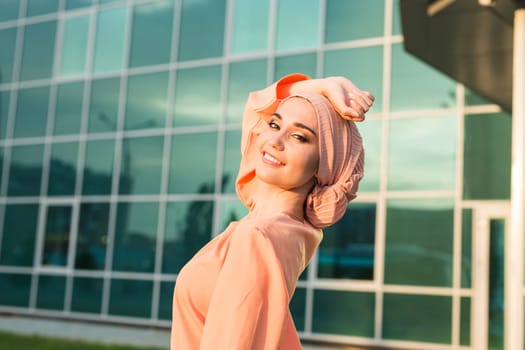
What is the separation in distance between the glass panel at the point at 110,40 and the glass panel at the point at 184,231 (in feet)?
11.8

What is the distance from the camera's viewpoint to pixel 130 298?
1554 cm

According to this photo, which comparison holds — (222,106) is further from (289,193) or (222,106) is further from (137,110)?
(289,193)

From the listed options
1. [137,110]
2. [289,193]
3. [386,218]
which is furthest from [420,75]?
[289,193]

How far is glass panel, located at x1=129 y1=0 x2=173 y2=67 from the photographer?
1599cm

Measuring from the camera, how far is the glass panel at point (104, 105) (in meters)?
16.5

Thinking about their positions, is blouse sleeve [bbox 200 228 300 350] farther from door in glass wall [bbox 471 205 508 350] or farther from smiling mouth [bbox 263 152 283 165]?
door in glass wall [bbox 471 205 508 350]

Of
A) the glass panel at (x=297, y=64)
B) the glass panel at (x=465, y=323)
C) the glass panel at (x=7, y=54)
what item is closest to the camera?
the glass panel at (x=465, y=323)

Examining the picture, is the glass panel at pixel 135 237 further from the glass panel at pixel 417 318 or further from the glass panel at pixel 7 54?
the glass panel at pixel 417 318

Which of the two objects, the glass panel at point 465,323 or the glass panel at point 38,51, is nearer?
the glass panel at point 465,323

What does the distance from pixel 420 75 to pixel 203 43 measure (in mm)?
4734

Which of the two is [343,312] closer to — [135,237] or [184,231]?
[184,231]

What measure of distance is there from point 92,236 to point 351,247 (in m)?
6.18

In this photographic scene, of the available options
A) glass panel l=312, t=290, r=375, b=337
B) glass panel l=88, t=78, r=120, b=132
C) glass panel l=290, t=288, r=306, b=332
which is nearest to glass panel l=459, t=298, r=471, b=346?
glass panel l=312, t=290, r=375, b=337

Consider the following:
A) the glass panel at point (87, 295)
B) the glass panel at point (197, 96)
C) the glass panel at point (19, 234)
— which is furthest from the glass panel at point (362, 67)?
the glass panel at point (19, 234)
